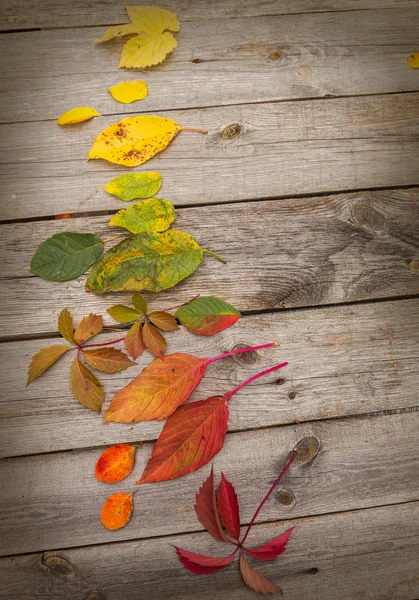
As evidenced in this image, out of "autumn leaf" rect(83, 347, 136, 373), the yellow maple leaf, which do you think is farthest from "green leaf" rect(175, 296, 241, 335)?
the yellow maple leaf

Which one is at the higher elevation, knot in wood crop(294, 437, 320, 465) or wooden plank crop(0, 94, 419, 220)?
wooden plank crop(0, 94, 419, 220)

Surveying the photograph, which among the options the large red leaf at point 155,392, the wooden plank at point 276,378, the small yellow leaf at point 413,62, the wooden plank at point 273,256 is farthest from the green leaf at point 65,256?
the small yellow leaf at point 413,62

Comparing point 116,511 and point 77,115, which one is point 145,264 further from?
point 116,511

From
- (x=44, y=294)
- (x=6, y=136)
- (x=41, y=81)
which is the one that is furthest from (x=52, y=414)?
(x=41, y=81)

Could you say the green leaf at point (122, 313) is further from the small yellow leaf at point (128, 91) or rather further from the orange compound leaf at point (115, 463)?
the small yellow leaf at point (128, 91)

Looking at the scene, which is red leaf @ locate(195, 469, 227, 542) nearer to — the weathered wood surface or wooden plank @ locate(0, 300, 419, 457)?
wooden plank @ locate(0, 300, 419, 457)
